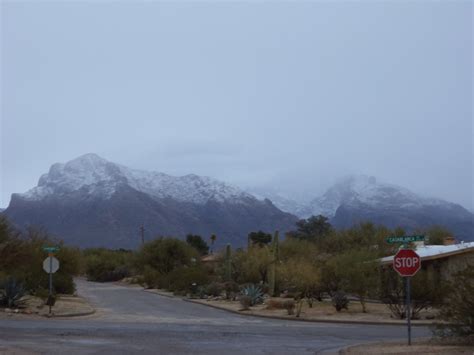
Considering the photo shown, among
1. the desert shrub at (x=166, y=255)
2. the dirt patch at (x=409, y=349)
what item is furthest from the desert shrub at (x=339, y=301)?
the desert shrub at (x=166, y=255)

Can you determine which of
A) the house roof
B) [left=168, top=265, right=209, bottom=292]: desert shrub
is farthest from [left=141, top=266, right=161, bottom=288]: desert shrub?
the house roof

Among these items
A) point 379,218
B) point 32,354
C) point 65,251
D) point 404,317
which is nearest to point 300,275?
point 404,317

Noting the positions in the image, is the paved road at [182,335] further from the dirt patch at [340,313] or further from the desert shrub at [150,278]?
the desert shrub at [150,278]

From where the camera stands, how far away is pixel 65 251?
50.6 m

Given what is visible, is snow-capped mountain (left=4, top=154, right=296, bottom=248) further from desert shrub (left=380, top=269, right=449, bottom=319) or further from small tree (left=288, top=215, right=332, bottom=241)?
desert shrub (left=380, top=269, right=449, bottom=319)

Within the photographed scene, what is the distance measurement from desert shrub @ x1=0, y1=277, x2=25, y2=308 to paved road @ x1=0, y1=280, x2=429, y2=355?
3.80 m

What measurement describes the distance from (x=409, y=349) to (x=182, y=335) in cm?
795

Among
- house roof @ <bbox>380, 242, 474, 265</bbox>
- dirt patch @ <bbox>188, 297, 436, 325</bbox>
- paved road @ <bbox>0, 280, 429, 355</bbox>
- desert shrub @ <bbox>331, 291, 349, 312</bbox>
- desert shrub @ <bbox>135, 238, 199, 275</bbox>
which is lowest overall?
paved road @ <bbox>0, 280, 429, 355</bbox>

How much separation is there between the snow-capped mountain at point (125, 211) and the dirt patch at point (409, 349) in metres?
123

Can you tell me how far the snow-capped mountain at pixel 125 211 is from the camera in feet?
491

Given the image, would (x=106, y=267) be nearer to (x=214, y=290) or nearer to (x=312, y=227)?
(x=312, y=227)

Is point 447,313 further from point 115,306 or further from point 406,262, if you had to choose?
point 115,306

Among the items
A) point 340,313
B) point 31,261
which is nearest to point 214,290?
point 31,261

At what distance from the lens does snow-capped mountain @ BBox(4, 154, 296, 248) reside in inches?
5896
